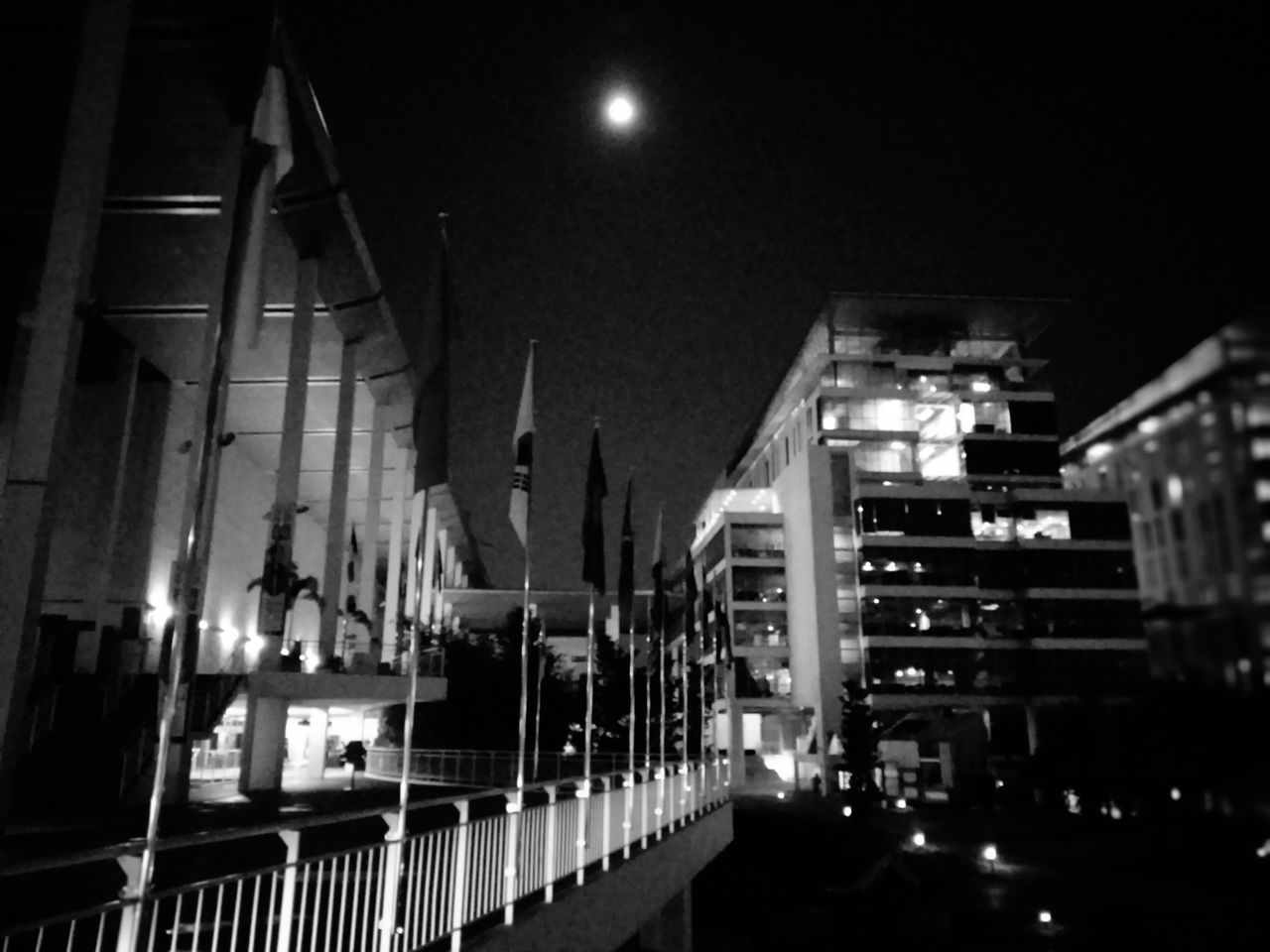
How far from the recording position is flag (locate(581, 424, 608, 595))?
18.6m

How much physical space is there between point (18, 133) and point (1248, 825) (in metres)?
24.0

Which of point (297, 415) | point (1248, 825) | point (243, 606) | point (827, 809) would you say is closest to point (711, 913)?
point (827, 809)

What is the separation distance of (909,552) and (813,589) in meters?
6.97

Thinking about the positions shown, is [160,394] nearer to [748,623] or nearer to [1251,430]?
[1251,430]

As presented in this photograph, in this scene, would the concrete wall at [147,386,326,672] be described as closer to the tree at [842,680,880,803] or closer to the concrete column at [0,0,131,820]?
the concrete column at [0,0,131,820]

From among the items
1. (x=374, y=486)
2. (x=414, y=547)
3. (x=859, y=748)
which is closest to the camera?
(x=414, y=547)

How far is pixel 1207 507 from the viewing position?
201cm

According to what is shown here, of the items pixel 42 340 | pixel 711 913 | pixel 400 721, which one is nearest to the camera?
pixel 42 340

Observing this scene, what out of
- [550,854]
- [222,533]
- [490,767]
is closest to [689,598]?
[490,767]

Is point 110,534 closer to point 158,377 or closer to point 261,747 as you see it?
point 158,377

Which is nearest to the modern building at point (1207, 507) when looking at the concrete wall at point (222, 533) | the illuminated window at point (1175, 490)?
the illuminated window at point (1175, 490)

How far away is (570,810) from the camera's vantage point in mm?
11023

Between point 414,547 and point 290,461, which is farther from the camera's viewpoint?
point 290,461

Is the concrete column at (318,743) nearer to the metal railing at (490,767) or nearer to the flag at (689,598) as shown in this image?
the metal railing at (490,767)
